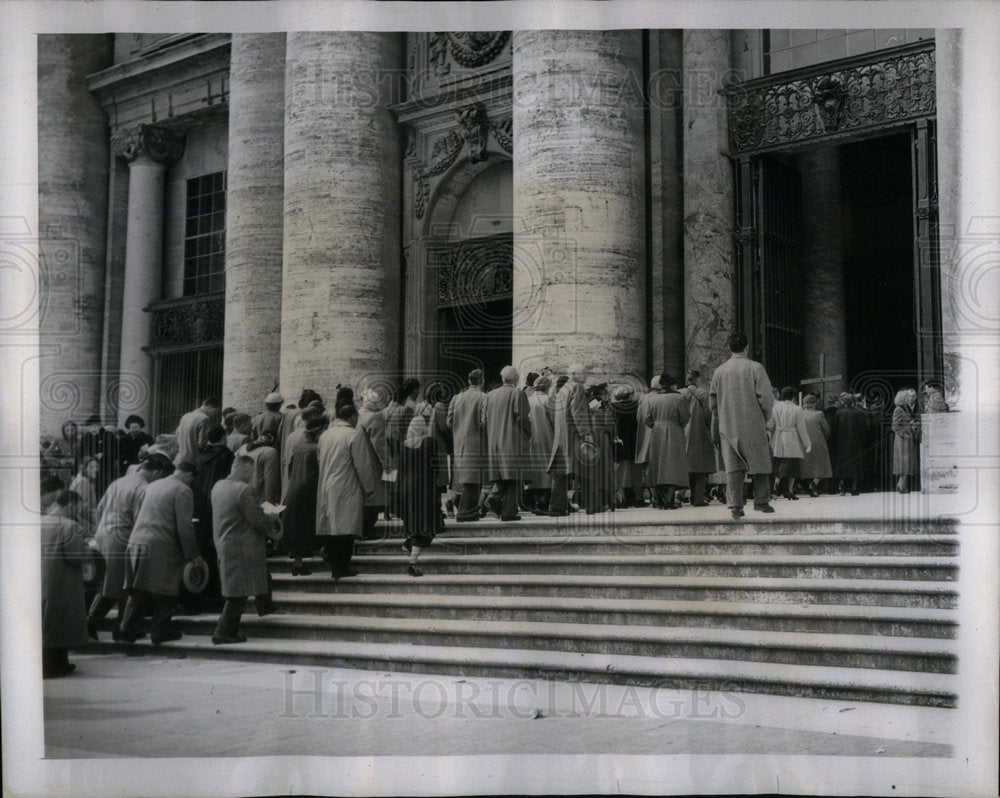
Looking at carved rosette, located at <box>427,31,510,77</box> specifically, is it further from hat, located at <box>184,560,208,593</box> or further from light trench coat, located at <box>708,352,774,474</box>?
hat, located at <box>184,560,208,593</box>

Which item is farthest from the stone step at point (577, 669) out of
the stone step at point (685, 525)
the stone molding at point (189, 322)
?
the stone molding at point (189, 322)

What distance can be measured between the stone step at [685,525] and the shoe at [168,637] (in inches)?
83.1

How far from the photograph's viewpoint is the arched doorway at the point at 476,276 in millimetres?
14141

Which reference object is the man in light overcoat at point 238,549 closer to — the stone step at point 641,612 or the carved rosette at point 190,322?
the stone step at point 641,612

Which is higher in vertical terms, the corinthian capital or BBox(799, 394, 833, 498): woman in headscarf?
the corinthian capital

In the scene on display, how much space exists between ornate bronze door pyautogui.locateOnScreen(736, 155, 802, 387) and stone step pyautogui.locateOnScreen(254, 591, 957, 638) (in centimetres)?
573

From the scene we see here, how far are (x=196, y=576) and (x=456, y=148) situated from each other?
7.87 metres

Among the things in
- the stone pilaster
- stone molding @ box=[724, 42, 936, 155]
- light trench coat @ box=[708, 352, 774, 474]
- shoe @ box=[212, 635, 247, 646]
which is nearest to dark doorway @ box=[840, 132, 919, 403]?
stone molding @ box=[724, 42, 936, 155]

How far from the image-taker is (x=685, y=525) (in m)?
9.35

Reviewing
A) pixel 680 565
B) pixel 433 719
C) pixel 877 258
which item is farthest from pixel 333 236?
pixel 877 258

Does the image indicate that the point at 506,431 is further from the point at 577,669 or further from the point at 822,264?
the point at 822,264

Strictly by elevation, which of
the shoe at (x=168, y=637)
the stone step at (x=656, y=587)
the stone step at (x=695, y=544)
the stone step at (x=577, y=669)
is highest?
the stone step at (x=695, y=544)

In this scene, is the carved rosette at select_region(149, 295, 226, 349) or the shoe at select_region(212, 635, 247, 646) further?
the carved rosette at select_region(149, 295, 226, 349)

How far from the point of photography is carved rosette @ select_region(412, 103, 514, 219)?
605 inches
